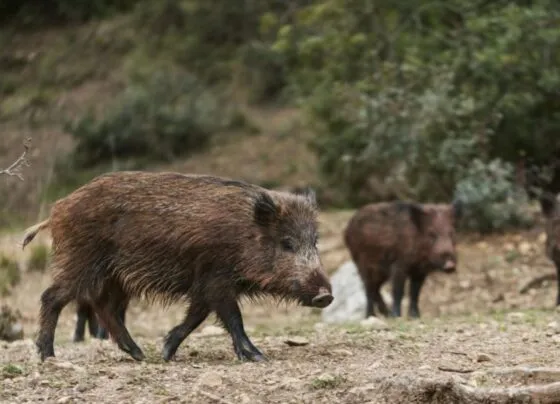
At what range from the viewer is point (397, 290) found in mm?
12117

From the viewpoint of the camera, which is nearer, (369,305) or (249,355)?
(249,355)

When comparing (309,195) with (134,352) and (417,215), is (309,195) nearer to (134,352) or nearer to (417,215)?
(134,352)

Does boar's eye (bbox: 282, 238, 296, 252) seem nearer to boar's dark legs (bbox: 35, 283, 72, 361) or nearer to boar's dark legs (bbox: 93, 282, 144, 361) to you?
boar's dark legs (bbox: 93, 282, 144, 361)

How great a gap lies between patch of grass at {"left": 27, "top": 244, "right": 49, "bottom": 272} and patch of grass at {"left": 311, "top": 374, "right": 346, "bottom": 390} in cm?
898

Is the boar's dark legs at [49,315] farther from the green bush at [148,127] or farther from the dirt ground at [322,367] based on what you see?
the green bush at [148,127]

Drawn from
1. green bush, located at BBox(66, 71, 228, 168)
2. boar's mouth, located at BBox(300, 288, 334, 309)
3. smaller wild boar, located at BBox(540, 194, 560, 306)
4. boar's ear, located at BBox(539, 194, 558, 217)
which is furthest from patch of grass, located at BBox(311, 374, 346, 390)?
green bush, located at BBox(66, 71, 228, 168)

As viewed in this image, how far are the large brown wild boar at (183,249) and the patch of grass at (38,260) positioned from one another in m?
7.11

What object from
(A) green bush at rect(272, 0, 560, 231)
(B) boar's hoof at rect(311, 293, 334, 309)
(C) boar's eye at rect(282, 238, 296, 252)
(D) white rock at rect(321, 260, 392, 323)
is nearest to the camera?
(B) boar's hoof at rect(311, 293, 334, 309)

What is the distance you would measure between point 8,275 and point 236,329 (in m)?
7.00

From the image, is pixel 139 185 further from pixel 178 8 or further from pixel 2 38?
pixel 2 38

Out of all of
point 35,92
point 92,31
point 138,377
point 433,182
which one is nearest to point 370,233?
point 433,182

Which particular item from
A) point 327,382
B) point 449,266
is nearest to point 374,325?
point 449,266

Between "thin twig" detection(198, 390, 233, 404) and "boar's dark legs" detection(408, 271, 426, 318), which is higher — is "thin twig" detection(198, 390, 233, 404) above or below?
above

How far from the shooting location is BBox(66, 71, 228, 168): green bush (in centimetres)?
2295
